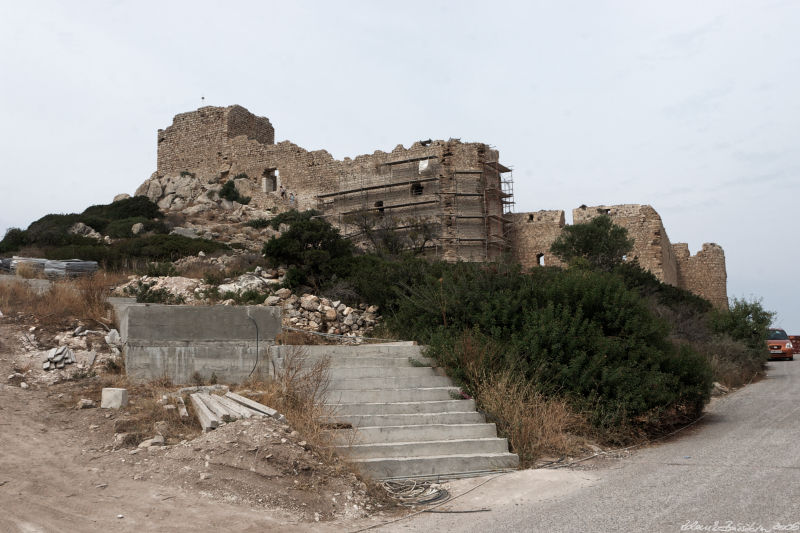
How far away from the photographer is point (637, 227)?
2877 cm

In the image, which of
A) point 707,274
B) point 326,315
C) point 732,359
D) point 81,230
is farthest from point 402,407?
point 707,274

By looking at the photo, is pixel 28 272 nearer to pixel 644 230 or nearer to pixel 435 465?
pixel 435 465

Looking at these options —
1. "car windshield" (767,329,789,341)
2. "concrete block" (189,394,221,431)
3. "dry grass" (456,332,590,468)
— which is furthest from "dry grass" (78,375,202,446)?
"car windshield" (767,329,789,341)

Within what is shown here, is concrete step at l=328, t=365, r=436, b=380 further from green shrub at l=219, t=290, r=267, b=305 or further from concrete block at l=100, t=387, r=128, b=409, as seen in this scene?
green shrub at l=219, t=290, r=267, b=305

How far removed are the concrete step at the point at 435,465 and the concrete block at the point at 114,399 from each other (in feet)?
8.44

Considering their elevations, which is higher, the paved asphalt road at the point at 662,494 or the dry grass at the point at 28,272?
the dry grass at the point at 28,272

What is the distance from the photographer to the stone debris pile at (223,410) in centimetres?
570

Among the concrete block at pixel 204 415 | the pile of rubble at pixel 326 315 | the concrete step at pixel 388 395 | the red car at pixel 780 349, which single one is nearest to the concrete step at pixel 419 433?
the concrete step at pixel 388 395

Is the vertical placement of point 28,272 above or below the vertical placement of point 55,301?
above

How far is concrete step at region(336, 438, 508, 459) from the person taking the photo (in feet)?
19.8

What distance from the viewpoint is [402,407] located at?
7129 millimetres

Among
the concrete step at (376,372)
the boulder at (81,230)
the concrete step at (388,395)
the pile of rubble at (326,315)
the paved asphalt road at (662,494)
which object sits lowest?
the paved asphalt road at (662,494)

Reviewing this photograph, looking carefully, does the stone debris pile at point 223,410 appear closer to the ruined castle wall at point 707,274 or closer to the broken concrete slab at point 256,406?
the broken concrete slab at point 256,406

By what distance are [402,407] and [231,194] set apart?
1134 inches
